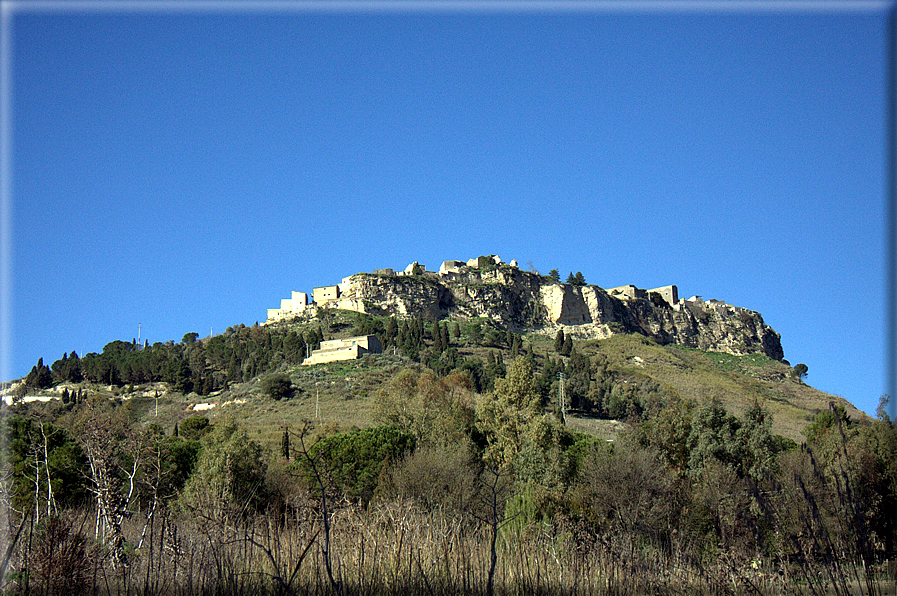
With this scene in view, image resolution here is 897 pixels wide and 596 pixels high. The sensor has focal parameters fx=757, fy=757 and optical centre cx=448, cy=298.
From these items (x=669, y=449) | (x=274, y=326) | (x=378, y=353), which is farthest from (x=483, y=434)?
(x=274, y=326)

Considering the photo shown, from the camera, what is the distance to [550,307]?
9569 cm

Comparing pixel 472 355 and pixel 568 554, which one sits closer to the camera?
pixel 568 554

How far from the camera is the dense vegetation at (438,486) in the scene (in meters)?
4.73

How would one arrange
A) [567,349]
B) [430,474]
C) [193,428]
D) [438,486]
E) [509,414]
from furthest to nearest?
[567,349], [193,428], [509,414], [430,474], [438,486]

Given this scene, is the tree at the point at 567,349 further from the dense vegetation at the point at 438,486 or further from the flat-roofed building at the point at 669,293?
the flat-roofed building at the point at 669,293

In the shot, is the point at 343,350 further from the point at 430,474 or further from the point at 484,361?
the point at 430,474

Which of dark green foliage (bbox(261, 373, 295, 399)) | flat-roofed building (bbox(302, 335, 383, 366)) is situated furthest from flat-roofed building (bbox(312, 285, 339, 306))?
dark green foliage (bbox(261, 373, 295, 399))

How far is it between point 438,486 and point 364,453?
950cm

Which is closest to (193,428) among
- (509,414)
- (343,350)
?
(509,414)

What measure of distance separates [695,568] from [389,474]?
18.8 metres

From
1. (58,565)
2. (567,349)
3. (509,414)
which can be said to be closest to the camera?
(58,565)

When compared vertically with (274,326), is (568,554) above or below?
below

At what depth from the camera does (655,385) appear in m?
57.8

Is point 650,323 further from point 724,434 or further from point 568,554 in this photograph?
point 568,554
